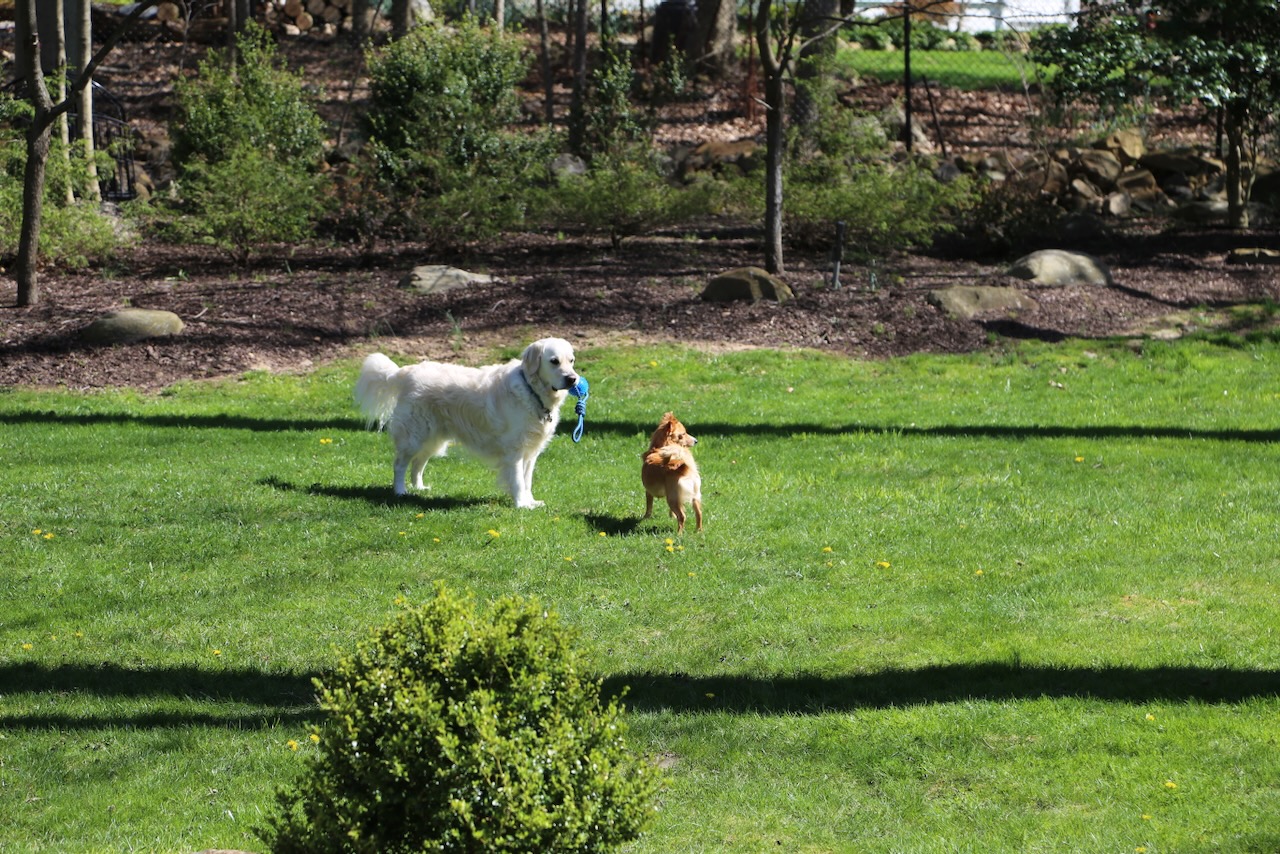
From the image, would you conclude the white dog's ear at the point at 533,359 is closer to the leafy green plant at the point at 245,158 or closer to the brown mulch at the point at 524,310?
the brown mulch at the point at 524,310

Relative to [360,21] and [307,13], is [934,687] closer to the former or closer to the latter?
[360,21]

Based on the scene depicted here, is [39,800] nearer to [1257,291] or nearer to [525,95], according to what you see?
[1257,291]

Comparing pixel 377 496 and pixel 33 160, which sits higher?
pixel 33 160

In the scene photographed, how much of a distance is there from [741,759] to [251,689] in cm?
241

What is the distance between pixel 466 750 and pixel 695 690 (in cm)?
298

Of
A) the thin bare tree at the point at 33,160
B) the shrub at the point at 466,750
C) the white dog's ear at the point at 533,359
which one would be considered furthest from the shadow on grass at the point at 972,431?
the shrub at the point at 466,750

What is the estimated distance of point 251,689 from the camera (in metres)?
6.36

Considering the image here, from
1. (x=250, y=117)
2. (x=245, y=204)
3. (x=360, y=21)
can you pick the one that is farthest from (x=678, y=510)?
(x=360, y=21)

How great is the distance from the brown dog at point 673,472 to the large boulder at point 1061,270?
9875mm

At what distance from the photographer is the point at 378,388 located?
32.3ft

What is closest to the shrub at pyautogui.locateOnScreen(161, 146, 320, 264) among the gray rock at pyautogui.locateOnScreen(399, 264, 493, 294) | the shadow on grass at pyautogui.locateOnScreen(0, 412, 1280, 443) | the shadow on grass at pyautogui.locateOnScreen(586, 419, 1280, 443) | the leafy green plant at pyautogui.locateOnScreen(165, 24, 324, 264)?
the leafy green plant at pyautogui.locateOnScreen(165, 24, 324, 264)

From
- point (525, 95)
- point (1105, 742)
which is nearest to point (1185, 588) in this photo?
point (1105, 742)

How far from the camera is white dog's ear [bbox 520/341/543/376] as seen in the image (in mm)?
9016

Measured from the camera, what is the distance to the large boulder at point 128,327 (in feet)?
46.7
